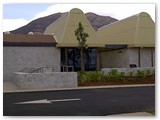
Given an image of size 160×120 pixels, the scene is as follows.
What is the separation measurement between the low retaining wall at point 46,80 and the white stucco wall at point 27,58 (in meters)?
5.16

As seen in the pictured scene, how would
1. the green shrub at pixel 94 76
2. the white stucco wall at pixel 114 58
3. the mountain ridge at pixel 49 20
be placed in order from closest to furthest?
the green shrub at pixel 94 76, the mountain ridge at pixel 49 20, the white stucco wall at pixel 114 58

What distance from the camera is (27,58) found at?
20266 millimetres

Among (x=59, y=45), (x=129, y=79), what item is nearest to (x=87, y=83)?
(x=129, y=79)

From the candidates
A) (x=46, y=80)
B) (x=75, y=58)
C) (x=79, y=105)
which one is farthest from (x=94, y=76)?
(x=79, y=105)

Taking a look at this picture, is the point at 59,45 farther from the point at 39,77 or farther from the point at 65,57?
the point at 39,77

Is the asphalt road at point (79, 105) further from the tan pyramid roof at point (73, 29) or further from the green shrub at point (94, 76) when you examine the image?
the tan pyramid roof at point (73, 29)

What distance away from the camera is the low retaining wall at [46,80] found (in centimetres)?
1454

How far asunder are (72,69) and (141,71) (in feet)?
21.2

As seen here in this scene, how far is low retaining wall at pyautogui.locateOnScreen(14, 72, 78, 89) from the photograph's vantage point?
1454 centimetres

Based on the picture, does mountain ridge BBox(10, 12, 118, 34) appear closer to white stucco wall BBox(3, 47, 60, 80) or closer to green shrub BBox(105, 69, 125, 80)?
white stucco wall BBox(3, 47, 60, 80)

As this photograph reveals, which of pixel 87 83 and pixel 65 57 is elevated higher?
pixel 65 57

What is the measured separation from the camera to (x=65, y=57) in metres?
21.8

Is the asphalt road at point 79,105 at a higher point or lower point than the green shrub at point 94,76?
lower

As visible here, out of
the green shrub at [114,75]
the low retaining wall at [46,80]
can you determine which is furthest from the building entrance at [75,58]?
the low retaining wall at [46,80]
